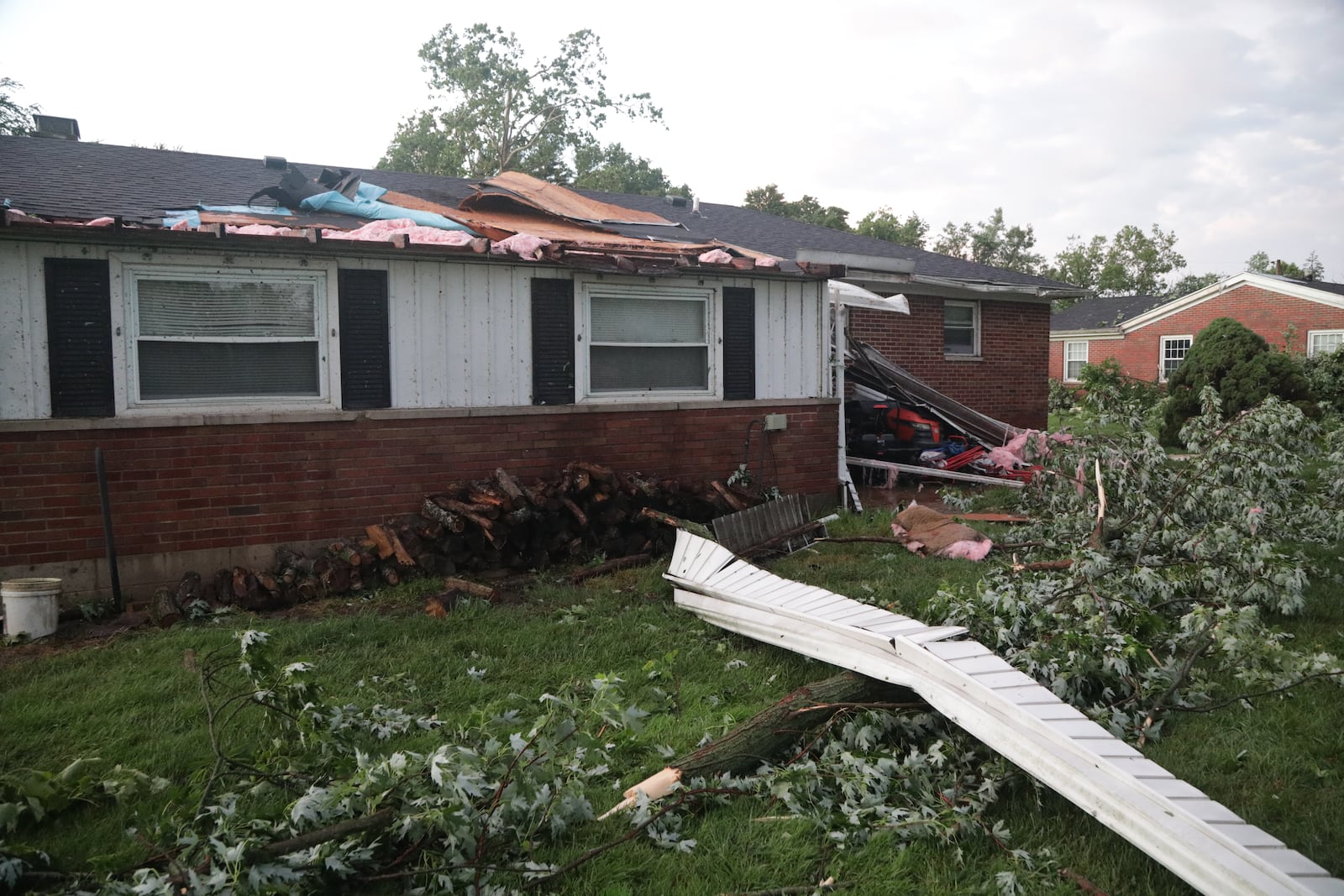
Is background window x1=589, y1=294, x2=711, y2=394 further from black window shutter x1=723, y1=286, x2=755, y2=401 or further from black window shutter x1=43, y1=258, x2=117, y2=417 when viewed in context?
black window shutter x1=43, y1=258, x2=117, y2=417

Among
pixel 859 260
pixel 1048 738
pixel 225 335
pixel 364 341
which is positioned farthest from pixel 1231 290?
pixel 1048 738

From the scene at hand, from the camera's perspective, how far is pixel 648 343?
28.6ft

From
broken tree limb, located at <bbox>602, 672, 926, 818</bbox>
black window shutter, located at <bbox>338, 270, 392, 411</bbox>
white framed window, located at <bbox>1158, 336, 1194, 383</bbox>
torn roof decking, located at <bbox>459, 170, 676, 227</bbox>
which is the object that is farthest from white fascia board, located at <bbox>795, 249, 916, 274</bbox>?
white framed window, located at <bbox>1158, 336, 1194, 383</bbox>

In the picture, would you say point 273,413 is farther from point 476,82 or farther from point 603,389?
point 476,82

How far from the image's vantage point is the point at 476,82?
34.3 m

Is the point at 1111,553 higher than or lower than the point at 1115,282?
lower

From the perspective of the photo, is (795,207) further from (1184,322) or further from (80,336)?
(80,336)

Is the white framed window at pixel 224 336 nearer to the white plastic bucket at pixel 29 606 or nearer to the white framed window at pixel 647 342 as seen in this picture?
the white plastic bucket at pixel 29 606

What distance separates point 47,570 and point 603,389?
4612mm

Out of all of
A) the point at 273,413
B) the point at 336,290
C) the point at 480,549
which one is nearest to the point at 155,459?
the point at 273,413

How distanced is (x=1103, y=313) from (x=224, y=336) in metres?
36.9

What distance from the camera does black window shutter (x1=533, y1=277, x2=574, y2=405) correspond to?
8.05 meters

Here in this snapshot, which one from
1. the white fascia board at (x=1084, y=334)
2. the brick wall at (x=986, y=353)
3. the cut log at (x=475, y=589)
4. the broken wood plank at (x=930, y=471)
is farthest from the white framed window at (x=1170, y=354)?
the cut log at (x=475, y=589)

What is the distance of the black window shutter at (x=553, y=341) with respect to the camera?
8.05 meters
